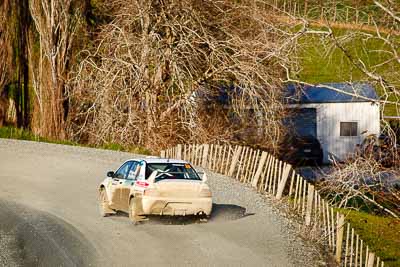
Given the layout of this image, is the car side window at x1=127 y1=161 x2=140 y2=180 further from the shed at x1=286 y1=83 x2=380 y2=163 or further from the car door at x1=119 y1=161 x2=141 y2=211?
the shed at x1=286 y1=83 x2=380 y2=163

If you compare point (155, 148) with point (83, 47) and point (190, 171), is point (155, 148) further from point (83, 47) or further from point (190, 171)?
point (190, 171)

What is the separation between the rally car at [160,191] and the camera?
15617 mm

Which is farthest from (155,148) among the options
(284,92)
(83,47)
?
(83,47)

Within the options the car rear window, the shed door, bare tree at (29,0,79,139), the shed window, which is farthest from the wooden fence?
the shed window

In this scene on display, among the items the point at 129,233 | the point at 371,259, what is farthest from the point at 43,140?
the point at 371,259

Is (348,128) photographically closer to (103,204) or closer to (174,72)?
(174,72)

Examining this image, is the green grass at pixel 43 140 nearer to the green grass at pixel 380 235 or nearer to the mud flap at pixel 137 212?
the green grass at pixel 380 235

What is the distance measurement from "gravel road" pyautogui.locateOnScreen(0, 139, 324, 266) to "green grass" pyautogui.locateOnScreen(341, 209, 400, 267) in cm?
366

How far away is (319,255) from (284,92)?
2061cm

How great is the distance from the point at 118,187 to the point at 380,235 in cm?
1062

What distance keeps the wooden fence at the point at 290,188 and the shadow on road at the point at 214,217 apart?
159 centimetres

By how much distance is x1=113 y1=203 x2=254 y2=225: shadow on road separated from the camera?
652 inches

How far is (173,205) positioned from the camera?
15672mm

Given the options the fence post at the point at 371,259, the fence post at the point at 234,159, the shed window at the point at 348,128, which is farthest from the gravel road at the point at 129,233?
the shed window at the point at 348,128
